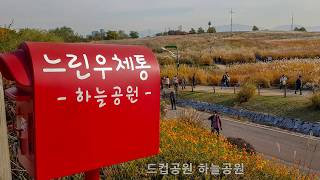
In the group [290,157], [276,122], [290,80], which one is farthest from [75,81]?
[290,80]

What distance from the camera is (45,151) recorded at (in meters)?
2.88

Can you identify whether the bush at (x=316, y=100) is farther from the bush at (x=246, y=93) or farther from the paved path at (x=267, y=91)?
the bush at (x=246, y=93)

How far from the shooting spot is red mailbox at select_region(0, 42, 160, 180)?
283 cm

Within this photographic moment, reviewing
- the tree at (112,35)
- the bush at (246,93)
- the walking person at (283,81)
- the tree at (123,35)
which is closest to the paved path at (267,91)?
the walking person at (283,81)

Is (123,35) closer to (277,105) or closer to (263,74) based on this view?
(263,74)

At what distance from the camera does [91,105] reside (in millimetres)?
3045

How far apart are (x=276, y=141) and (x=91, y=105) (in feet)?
46.9

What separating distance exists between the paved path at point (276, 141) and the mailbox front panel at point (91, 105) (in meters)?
9.66

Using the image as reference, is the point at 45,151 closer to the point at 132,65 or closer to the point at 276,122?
the point at 132,65

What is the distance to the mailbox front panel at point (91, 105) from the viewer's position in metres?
2.85

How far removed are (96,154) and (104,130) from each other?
17 cm

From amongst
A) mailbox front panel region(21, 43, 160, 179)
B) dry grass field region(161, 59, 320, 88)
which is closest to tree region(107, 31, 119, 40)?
dry grass field region(161, 59, 320, 88)

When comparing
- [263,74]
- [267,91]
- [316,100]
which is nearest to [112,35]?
[263,74]

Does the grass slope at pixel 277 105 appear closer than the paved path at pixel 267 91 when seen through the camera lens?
Yes
